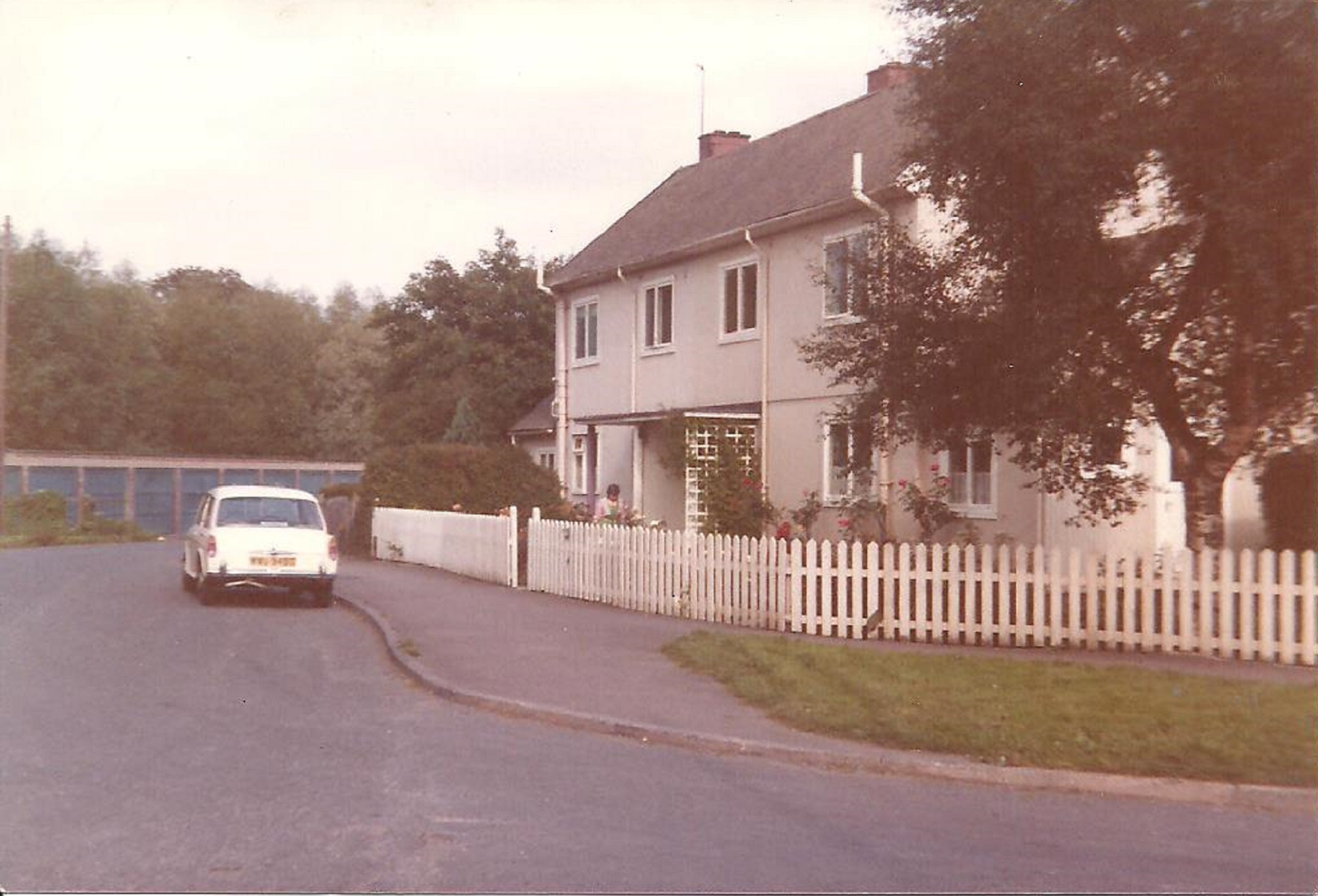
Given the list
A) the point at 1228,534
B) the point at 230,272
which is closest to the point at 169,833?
the point at 1228,534

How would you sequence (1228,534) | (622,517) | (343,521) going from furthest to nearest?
1. (343,521)
2. (622,517)
3. (1228,534)

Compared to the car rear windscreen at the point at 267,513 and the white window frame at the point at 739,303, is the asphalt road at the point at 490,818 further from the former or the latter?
the white window frame at the point at 739,303

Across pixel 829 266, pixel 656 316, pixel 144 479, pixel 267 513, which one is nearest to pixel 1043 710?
pixel 267 513

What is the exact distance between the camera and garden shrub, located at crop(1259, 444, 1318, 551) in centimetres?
1642

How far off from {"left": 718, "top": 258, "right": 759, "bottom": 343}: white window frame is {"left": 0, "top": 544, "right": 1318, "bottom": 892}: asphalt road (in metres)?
14.9

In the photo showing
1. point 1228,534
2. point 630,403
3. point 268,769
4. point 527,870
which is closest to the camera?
point 527,870

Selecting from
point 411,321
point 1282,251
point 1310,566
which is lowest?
point 1310,566

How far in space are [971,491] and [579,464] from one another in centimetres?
1536

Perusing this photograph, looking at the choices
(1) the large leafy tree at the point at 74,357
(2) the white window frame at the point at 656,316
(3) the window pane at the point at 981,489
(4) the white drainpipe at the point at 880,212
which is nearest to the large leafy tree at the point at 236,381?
(1) the large leafy tree at the point at 74,357

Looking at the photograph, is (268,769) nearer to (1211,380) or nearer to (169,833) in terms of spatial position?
(169,833)

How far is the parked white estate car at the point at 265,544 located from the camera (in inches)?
775

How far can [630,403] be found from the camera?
30062 millimetres

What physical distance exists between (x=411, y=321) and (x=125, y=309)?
2221cm

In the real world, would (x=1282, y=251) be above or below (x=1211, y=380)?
above
